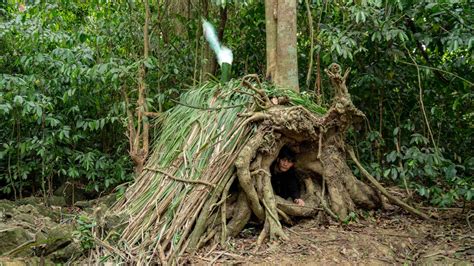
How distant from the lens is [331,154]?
15.6ft

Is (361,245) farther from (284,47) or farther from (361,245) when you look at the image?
(284,47)

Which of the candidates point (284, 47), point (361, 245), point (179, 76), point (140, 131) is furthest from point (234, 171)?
point (179, 76)

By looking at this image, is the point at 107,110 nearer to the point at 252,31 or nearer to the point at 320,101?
the point at 252,31

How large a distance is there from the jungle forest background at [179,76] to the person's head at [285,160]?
903mm

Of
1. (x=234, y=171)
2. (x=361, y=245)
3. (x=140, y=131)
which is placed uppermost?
(x=140, y=131)

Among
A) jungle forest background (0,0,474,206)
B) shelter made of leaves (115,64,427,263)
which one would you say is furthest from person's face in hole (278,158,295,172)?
jungle forest background (0,0,474,206)

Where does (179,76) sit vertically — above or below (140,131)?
above

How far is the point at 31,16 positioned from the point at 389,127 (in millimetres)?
4335

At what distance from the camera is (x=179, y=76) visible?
632 centimetres

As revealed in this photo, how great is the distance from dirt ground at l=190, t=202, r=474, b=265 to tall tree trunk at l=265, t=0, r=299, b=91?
54.4 inches

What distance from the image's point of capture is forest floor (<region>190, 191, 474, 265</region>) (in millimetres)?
3840

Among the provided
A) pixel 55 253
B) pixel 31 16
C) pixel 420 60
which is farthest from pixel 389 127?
pixel 31 16

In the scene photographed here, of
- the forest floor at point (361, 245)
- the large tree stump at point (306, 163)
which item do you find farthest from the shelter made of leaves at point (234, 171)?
the forest floor at point (361, 245)

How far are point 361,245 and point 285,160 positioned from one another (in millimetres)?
1103
